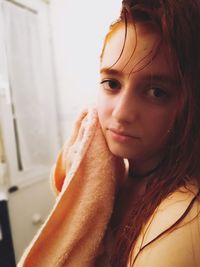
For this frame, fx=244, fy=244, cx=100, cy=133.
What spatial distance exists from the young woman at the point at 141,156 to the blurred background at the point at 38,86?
742 mm

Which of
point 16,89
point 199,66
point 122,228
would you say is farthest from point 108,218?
point 16,89

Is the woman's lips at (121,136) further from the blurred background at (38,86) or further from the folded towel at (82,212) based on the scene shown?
the blurred background at (38,86)

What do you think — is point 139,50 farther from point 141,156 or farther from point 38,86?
point 38,86

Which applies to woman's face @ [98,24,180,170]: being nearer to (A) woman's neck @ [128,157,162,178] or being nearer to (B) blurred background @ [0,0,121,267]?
(A) woman's neck @ [128,157,162,178]

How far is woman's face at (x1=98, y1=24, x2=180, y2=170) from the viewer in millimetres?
384

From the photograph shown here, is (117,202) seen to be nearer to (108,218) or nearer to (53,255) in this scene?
(108,218)

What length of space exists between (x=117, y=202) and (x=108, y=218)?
0.07 metres

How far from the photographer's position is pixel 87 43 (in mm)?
1320

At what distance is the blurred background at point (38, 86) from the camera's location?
1.16 meters

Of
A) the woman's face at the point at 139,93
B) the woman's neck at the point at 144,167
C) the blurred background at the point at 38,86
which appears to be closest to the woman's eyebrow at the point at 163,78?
the woman's face at the point at 139,93

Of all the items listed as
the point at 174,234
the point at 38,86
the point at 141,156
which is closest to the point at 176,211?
the point at 174,234

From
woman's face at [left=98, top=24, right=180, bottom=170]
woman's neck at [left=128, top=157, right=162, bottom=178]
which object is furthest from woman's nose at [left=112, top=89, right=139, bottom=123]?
woman's neck at [left=128, top=157, right=162, bottom=178]

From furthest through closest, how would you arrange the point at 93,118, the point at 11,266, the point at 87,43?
1. the point at 87,43
2. the point at 11,266
3. the point at 93,118

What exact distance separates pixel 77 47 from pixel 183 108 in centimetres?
108
